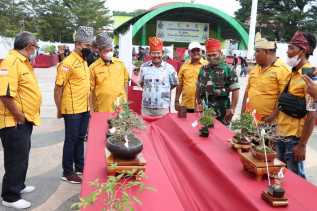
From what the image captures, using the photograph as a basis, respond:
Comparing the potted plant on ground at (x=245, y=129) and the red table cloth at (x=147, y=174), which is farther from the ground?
the potted plant on ground at (x=245, y=129)

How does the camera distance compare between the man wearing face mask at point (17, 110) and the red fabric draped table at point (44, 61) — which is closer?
the man wearing face mask at point (17, 110)

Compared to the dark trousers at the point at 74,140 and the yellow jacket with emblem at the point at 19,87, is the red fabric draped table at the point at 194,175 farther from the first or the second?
the yellow jacket with emblem at the point at 19,87

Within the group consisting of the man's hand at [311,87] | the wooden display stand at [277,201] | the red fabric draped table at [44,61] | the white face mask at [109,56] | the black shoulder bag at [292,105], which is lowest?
the red fabric draped table at [44,61]

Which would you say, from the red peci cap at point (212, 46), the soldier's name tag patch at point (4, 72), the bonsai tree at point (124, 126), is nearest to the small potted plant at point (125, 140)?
the bonsai tree at point (124, 126)

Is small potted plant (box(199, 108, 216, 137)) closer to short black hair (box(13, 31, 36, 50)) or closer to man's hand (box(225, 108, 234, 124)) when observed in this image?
man's hand (box(225, 108, 234, 124))

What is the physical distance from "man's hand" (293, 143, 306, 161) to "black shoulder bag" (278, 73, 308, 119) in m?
0.24

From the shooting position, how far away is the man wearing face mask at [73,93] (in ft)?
12.2

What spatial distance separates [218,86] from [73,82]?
1.55 metres

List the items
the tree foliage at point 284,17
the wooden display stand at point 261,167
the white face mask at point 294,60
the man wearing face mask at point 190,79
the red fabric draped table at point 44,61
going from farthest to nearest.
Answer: the tree foliage at point 284,17, the red fabric draped table at point 44,61, the man wearing face mask at point 190,79, the white face mask at point 294,60, the wooden display stand at point 261,167

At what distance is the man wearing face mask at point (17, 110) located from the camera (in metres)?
3.11

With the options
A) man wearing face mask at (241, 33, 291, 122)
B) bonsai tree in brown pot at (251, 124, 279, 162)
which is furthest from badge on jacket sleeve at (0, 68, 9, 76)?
man wearing face mask at (241, 33, 291, 122)

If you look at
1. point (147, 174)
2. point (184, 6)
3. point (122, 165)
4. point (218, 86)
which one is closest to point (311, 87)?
point (147, 174)

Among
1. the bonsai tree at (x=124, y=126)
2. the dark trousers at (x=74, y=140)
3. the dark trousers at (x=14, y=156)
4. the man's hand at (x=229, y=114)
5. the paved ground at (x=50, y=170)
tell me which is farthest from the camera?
the man's hand at (x=229, y=114)

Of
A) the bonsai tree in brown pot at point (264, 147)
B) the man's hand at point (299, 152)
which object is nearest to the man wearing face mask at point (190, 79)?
the man's hand at point (299, 152)
